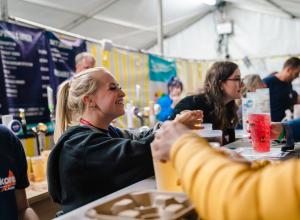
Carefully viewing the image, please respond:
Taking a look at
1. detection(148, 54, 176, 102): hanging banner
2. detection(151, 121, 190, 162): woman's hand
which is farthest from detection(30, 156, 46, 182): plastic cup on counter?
detection(148, 54, 176, 102): hanging banner

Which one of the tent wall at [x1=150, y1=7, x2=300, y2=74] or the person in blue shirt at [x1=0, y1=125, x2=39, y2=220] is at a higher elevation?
the tent wall at [x1=150, y1=7, x2=300, y2=74]

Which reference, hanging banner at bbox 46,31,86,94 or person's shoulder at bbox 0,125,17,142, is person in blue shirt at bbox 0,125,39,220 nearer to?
person's shoulder at bbox 0,125,17,142

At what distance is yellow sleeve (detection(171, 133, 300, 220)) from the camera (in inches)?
21.6

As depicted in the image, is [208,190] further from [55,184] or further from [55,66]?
[55,66]

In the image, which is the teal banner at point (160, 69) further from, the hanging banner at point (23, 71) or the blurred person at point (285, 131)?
the blurred person at point (285, 131)

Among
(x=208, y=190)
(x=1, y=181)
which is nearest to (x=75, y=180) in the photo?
(x=1, y=181)

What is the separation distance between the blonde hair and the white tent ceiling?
3281mm

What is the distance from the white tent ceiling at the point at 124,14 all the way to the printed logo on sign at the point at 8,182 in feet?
11.6

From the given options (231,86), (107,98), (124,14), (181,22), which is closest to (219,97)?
(231,86)

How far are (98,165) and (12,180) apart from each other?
0.45 meters

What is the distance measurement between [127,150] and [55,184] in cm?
35

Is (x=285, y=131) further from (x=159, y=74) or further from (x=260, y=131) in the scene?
(x=159, y=74)

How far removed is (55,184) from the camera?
4.61ft

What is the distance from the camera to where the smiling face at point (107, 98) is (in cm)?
165
